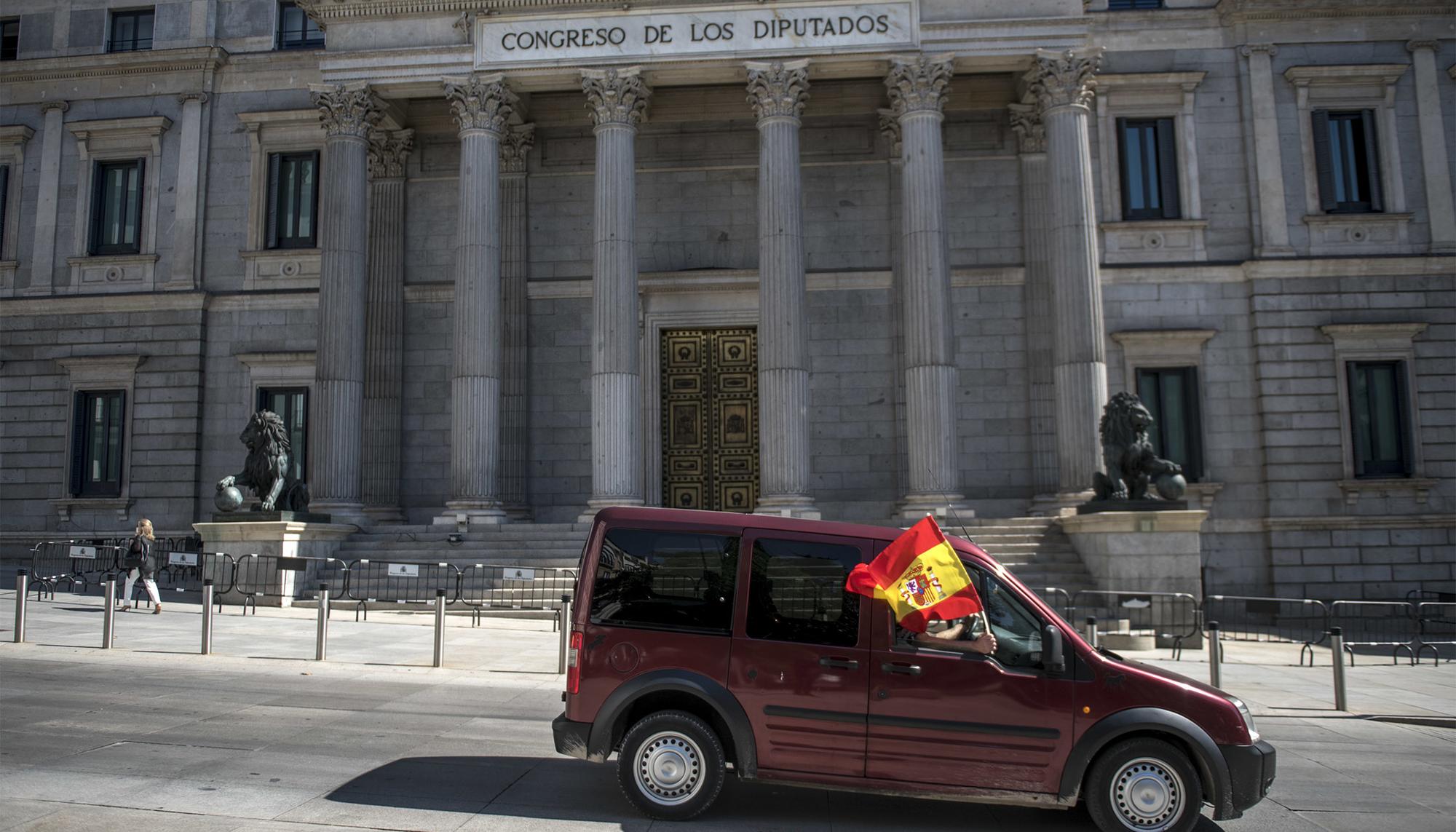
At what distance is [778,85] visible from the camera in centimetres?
2306

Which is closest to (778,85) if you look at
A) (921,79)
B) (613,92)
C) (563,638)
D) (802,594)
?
(921,79)

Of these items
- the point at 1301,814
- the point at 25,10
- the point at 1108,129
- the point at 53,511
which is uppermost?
the point at 25,10

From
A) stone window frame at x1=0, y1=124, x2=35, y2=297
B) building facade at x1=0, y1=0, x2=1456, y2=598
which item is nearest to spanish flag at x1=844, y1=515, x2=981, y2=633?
building facade at x1=0, y1=0, x2=1456, y2=598

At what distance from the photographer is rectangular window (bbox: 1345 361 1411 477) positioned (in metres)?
25.4

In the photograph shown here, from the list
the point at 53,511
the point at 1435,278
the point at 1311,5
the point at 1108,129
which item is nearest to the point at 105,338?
the point at 53,511

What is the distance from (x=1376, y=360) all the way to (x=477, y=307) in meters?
20.8

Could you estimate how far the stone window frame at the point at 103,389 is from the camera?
91.3ft

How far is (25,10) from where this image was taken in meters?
30.0

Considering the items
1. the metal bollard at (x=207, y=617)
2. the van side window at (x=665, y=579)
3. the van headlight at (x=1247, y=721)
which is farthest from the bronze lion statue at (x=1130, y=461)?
the metal bollard at (x=207, y=617)

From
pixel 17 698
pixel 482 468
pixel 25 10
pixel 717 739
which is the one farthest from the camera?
pixel 25 10

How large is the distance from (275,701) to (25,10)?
90.9 ft

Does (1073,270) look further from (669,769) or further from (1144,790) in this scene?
(669,769)

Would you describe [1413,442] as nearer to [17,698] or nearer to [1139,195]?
[1139,195]

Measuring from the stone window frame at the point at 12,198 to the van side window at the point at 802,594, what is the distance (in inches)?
1155
